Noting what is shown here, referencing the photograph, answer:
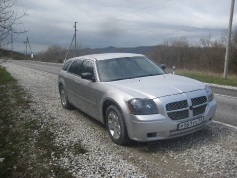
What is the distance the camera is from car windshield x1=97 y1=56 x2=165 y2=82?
21.7 feet

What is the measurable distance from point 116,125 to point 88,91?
149 cm

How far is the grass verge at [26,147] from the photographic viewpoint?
15.3ft

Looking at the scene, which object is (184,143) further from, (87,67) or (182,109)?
(87,67)

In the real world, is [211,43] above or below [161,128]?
above

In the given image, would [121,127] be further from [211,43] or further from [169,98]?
[211,43]

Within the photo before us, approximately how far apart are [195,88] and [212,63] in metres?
38.3

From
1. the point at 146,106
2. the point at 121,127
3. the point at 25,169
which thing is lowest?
the point at 25,169

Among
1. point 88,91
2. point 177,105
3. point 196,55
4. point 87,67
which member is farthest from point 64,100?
point 196,55

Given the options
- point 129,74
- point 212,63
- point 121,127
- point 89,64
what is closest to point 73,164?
point 121,127

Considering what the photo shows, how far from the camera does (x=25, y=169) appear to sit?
4730 millimetres

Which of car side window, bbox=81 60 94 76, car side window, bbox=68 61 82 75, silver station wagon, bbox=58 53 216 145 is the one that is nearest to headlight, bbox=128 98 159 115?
silver station wagon, bbox=58 53 216 145

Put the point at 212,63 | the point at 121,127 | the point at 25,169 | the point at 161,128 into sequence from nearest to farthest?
the point at 25,169 < the point at 161,128 < the point at 121,127 < the point at 212,63

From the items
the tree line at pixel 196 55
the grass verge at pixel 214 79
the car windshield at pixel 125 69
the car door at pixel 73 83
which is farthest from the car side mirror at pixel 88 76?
the tree line at pixel 196 55

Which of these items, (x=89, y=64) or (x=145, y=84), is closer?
(x=145, y=84)
